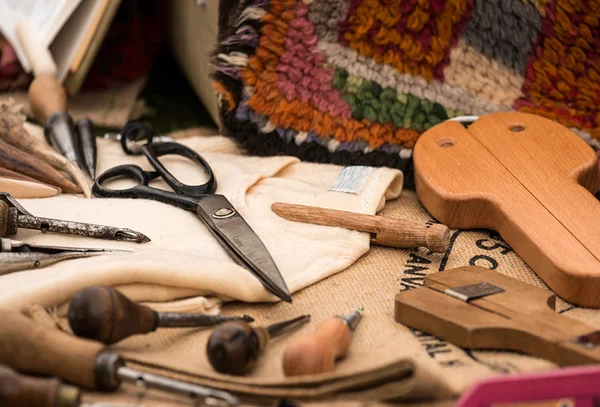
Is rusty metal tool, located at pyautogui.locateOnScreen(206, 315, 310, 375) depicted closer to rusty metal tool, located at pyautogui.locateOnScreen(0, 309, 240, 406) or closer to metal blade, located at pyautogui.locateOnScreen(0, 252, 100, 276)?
rusty metal tool, located at pyautogui.locateOnScreen(0, 309, 240, 406)

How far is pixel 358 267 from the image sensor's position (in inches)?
39.0

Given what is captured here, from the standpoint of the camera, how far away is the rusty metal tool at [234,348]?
0.71 m

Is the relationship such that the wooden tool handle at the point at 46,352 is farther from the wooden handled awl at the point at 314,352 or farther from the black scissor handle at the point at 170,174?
the black scissor handle at the point at 170,174

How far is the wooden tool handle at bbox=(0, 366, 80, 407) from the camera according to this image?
2.05ft

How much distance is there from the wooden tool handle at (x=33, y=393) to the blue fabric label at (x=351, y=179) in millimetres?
574

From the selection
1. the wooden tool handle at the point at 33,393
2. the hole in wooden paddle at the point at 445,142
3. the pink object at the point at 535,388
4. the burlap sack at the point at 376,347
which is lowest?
the burlap sack at the point at 376,347

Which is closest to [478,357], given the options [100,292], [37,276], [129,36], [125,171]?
[100,292]

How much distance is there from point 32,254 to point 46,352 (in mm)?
230

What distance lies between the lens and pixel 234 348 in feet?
2.32

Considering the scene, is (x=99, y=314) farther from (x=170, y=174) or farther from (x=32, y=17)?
(x=32, y=17)

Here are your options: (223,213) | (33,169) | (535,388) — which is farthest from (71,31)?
(535,388)

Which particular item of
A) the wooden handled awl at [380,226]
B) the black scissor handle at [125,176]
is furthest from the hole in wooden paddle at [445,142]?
the black scissor handle at [125,176]

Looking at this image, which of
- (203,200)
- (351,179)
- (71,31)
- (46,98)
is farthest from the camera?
(71,31)

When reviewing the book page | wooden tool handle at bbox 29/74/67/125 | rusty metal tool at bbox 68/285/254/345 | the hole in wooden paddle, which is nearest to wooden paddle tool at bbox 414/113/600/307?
the hole in wooden paddle
